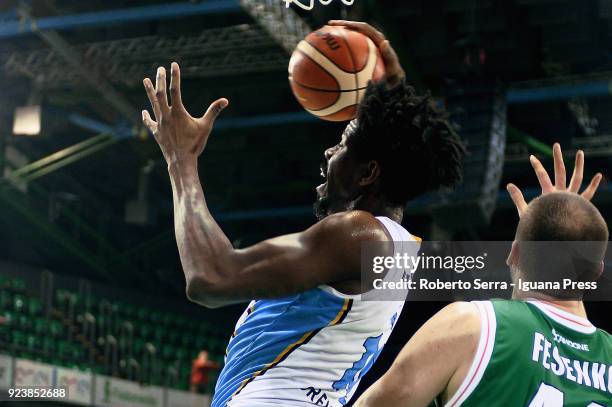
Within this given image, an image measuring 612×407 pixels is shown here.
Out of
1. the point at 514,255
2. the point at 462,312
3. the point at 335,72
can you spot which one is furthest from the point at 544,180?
the point at 335,72

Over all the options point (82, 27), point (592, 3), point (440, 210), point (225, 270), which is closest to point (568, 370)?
point (225, 270)

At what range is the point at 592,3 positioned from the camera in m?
13.7

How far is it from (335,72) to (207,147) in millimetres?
13792

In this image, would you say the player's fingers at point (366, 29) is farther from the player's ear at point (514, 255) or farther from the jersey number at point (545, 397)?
the jersey number at point (545, 397)

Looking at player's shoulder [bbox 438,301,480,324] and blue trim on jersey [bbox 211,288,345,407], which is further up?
player's shoulder [bbox 438,301,480,324]

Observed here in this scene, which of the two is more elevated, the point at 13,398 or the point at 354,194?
the point at 354,194

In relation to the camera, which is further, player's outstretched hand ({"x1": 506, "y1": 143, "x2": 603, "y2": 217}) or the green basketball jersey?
player's outstretched hand ({"x1": 506, "y1": 143, "x2": 603, "y2": 217})

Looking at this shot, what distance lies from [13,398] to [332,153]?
13362 mm

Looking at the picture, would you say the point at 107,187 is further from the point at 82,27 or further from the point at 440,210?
the point at 440,210

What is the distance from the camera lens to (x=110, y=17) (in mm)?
14852

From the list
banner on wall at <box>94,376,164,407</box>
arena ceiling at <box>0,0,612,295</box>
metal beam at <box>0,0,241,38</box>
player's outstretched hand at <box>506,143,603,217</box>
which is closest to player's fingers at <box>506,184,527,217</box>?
player's outstretched hand at <box>506,143,603,217</box>

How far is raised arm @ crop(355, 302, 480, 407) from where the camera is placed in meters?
2.22

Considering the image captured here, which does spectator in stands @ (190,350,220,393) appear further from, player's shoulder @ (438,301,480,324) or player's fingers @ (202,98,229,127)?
player's shoulder @ (438,301,480,324)

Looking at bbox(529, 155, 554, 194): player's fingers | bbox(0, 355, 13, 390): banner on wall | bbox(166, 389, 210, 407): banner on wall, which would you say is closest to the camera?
bbox(529, 155, 554, 194): player's fingers
